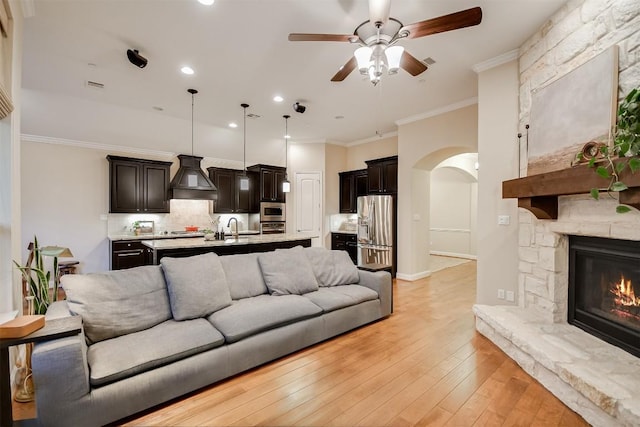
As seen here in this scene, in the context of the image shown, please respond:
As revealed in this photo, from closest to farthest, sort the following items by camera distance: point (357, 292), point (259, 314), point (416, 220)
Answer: point (259, 314)
point (357, 292)
point (416, 220)

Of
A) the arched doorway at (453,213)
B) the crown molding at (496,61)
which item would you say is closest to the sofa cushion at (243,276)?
the crown molding at (496,61)

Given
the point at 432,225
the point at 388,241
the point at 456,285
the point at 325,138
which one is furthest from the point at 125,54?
the point at 432,225

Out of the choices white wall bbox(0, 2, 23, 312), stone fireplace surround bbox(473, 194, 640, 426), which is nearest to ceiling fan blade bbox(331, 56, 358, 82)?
stone fireplace surround bbox(473, 194, 640, 426)

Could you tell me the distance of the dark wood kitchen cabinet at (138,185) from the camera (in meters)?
5.81

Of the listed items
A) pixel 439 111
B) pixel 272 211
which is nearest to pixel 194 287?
pixel 439 111

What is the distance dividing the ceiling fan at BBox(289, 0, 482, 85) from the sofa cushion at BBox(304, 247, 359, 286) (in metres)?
2.19

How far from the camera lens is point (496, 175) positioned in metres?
3.42

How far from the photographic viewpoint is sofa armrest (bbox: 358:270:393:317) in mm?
3545

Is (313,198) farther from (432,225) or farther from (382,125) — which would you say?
(432,225)

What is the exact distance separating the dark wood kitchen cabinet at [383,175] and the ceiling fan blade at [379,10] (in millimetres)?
3912

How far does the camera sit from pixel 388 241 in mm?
5797

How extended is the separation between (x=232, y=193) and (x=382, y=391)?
6.24 metres

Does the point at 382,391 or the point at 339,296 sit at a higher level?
the point at 339,296

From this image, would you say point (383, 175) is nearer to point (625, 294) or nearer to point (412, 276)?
point (412, 276)
